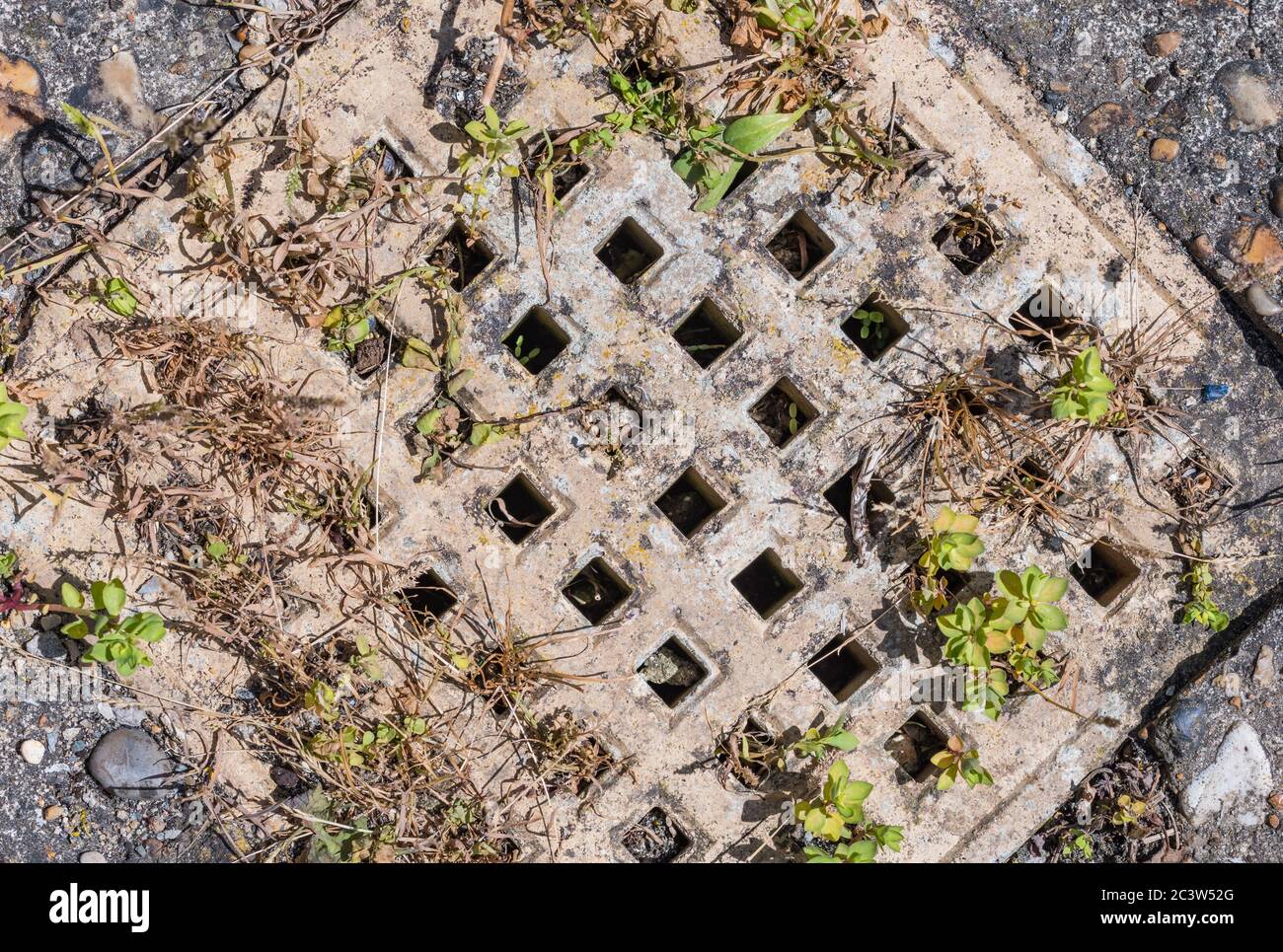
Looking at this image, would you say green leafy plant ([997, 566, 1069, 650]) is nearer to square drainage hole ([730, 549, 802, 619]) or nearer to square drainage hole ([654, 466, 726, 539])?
square drainage hole ([730, 549, 802, 619])

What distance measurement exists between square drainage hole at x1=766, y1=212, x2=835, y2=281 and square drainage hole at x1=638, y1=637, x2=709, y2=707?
4.30 ft

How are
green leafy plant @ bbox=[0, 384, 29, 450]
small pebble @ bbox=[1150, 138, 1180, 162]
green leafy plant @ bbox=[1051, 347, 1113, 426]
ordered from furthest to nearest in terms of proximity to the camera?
1. small pebble @ bbox=[1150, 138, 1180, 162]
2. green leafy plant @ bbox=[1051, 347, 1113, 426]
3. green leafy plant @ bbox=[0, 384, 29, 450]

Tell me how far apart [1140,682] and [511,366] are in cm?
229

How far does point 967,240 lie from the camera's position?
313cm

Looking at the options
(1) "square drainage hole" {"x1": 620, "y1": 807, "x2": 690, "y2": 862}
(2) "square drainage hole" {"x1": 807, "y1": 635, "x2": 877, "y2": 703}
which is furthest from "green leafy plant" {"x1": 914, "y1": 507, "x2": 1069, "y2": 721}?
(1) "square drainage hole" {"x1": 620, "y1": 807, "x2": 690, "y2": 862}

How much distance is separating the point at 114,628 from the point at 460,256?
5.00 ft

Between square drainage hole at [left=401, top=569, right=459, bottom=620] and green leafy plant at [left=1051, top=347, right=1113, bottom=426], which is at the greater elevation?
square drainage hole at [left=401, top=569, right=459, bottom=620]

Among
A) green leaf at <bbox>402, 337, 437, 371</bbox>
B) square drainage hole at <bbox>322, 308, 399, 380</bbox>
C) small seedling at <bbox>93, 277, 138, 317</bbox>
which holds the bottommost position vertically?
green leaf at <bbox>402, 337, 437, 371</bbox>

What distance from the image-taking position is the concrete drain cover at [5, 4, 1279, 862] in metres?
2.94

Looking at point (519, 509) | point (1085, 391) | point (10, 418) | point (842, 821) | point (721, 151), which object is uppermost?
point (10, 418)

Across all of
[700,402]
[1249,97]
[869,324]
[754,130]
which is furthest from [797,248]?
[1249,97]

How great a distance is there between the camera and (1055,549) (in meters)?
3.05

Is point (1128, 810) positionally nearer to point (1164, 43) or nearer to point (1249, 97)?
point (1249, 97)

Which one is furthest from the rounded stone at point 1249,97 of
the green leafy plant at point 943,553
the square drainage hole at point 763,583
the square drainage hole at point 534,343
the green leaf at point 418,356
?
the green leaf at point 418,356
